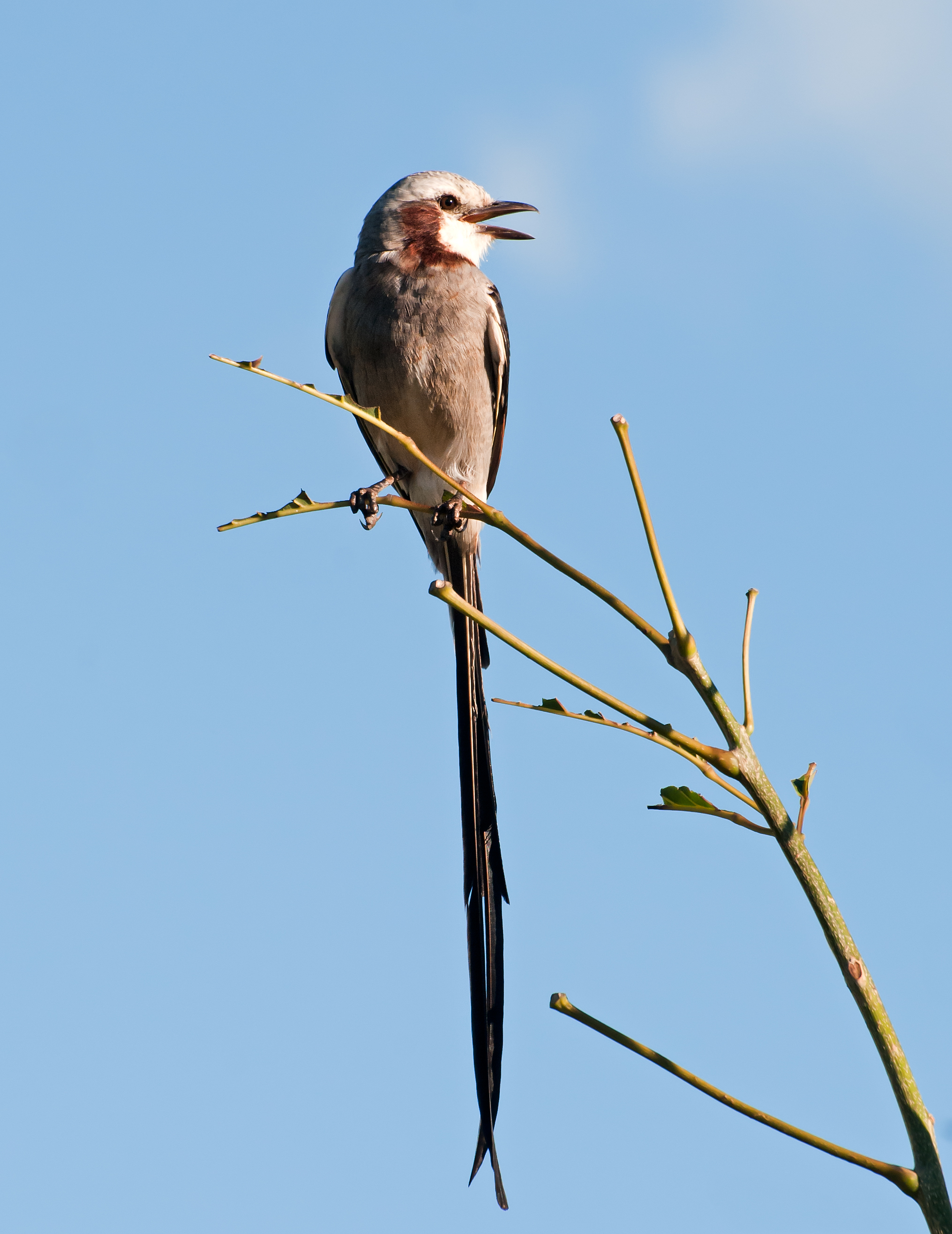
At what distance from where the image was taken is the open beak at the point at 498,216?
4.43m

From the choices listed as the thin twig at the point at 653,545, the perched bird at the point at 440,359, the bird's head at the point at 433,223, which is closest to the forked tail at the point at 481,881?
the perched bird at the point at 440,359

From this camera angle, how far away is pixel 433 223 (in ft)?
14.3

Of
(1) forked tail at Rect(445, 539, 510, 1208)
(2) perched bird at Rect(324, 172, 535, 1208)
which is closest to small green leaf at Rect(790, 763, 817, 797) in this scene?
(1) forked tail at Rect(445, 539, 510, 1208)

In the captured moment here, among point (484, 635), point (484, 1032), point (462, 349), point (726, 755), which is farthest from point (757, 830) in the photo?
point (462, 349)

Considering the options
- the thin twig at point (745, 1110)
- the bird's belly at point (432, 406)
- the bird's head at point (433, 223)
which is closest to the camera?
the thin twig at point (745, 1110)

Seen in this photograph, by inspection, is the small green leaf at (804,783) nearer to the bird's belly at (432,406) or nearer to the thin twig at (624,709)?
the thin twig at (624,709)

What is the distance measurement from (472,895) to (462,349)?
2.09 m

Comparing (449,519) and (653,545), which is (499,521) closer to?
(653,545)

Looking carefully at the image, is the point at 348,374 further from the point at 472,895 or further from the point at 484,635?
the point at 472,895

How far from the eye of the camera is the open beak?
443cm

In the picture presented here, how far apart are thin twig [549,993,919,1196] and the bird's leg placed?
247 centimetres

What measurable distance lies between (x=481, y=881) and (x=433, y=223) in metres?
2.68

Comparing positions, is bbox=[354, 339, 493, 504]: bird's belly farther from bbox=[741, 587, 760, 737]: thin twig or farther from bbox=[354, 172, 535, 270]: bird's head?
bbox=[741, 587, 760, 737]: thin twig

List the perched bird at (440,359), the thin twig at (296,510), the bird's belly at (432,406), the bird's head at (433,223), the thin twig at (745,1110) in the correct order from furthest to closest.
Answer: the bird's head at (433,223), the bird's belly at (432,406), the perched bird at (440,359), the thin twig at (296,510), the thin twig at (745,1110)
